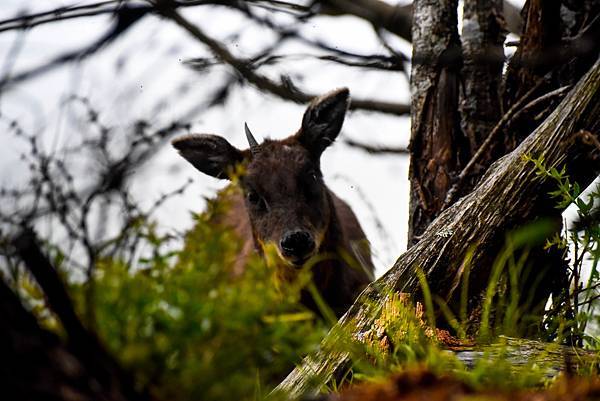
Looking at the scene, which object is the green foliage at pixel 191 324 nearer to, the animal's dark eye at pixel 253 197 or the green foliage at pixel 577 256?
the green foliage at pixel 577 256

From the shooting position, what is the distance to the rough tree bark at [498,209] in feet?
12.2

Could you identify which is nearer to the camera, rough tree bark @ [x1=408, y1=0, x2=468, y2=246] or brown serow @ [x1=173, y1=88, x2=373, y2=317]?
rough tree bark @ [x1=408, y1=0, x2=468, y2=246]

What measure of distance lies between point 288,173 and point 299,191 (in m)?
0.16

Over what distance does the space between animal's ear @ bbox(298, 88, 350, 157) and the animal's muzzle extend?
0.97m

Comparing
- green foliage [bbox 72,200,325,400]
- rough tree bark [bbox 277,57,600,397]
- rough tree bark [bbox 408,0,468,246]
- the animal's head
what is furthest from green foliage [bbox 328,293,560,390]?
the animal's head

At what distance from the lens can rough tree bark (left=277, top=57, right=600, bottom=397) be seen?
12.2 ft

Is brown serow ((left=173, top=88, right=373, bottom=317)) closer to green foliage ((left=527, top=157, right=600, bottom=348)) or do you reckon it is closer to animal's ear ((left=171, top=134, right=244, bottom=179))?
animal's ear ((left=171, top=134, right=244, bottom=179))

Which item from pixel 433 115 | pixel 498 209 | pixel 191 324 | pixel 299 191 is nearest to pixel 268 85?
pixel 299 191

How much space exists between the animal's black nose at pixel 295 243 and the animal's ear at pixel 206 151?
2.99 feet

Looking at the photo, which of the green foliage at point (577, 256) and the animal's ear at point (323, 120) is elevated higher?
the animal's ear at point (323, 120)

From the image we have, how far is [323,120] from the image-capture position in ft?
21.5

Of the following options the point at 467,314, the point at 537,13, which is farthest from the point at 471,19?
the point at 467,314

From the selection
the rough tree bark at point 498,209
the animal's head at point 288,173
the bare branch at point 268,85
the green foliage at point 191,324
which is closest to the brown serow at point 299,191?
the animal's head at point 288,173

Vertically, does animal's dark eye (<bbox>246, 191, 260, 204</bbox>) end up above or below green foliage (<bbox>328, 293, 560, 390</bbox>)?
above
